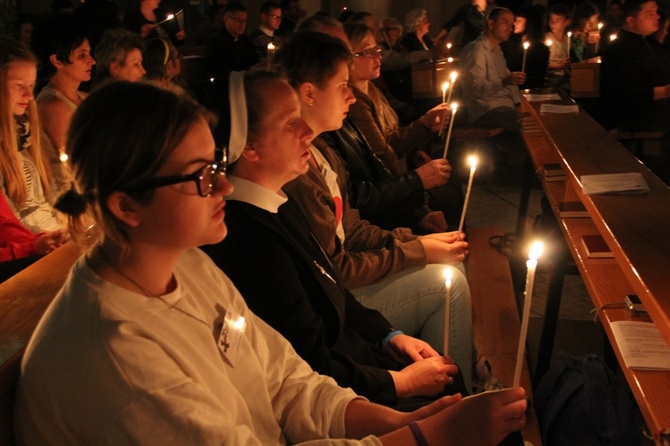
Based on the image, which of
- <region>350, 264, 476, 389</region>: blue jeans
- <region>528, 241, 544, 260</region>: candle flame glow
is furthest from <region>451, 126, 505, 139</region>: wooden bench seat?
<region>528, 241, 544, 260</region>: candle flame glow

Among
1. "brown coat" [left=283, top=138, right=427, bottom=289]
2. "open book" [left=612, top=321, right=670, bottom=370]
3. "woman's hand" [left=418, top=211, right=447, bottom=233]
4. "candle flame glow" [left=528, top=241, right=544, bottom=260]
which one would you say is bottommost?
"woman's hand" [left=418, top=211, right=447, bottom=233]

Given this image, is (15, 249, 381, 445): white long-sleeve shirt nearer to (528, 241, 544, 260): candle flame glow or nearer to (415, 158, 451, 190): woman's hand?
(528, 241, 544, 260): candle flame glow

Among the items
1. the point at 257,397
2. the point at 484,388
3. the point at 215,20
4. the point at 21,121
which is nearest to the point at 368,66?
the point at 21,121

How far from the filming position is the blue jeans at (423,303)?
2650mm

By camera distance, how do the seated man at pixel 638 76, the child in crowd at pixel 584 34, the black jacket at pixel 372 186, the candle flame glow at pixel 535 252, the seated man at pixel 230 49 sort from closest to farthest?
the candle flame glow at pixel 535 252 < the black jacket at pixel 372 186 < the seated man at pixel 638 76 < the seated man at pixel 230 49 < the child in crowd at pixel 584 34

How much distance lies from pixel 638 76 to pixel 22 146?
17.1ft

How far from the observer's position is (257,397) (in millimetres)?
1588

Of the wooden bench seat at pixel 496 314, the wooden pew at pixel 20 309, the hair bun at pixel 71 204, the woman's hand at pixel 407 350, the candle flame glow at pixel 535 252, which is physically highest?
the hair bun at pixel 71 204

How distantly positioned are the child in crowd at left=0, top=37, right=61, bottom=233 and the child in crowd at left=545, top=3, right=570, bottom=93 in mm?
6823

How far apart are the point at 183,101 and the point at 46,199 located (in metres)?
2.15

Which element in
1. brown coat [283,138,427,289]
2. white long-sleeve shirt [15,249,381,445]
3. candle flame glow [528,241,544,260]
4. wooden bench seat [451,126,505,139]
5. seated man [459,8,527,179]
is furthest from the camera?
seated man [459,8,527,179]

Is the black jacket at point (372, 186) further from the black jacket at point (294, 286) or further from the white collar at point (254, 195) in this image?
the white collar at point (254, 195)

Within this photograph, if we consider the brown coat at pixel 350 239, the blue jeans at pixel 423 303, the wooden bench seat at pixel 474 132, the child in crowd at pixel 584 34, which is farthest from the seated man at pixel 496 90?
the blue jeans at pixel 423 303

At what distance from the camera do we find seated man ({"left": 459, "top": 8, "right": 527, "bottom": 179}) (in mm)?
6867
